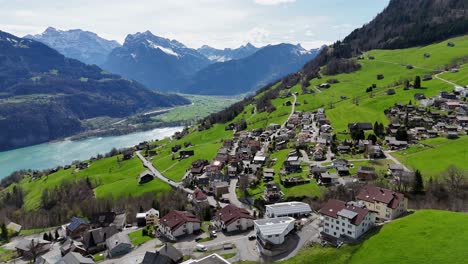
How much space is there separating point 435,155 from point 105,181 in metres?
110

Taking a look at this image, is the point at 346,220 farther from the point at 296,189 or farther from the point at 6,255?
the point at 6,255

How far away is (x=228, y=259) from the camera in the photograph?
203 feet

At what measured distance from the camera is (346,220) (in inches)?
2432

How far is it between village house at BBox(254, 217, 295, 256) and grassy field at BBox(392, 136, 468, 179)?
38.5 meters

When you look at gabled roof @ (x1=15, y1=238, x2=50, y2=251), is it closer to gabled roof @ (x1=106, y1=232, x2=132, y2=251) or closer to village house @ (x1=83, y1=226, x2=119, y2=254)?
village house @ (x1=83, y1=226, x2=119, y2=254)

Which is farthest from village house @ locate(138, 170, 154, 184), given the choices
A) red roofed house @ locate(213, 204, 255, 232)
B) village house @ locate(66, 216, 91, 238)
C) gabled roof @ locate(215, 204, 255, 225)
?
red roofed house @ locate(213, 204, 255, 232)

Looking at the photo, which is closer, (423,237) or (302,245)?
(423,237)

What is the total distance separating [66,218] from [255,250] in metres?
69.3

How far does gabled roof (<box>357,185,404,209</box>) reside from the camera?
66000 mm

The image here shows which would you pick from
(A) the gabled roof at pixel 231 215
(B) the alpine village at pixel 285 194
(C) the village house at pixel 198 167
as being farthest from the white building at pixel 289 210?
(C) the village house at pixel 198 167

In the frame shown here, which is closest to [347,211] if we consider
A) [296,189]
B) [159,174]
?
[296,189]

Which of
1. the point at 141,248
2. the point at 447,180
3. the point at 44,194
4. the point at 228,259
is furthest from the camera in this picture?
the point at 44,194

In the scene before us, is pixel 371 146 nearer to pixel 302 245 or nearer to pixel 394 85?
pixel 302 245

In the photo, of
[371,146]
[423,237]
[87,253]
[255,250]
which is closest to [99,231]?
[87,253]
